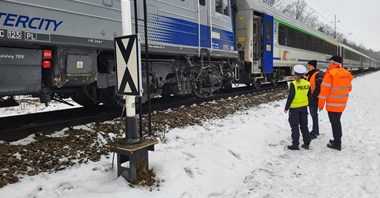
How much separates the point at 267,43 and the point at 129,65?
10.7 meters

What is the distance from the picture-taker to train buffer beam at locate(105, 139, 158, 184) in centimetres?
355

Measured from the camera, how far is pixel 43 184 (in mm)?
3391

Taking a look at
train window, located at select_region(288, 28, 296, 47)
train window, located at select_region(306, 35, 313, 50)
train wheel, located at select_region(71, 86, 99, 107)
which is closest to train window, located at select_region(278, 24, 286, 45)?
train window, located at select_region(288, 28, 296, 47)

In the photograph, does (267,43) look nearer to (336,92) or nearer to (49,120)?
(336,92)

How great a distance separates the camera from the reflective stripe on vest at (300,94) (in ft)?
18.7

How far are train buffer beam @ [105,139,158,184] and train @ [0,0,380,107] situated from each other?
Answer: 3.29ft

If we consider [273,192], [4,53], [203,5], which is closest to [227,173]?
[273,192]

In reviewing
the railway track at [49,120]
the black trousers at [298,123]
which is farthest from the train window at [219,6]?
the black trousers at [298,123]

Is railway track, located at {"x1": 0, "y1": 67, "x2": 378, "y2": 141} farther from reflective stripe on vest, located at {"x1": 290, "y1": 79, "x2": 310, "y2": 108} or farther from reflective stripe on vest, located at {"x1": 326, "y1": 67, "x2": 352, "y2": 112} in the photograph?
reflective stripe on vest, located at {"x1": 326, "y1": 67, "x2": 352, "y2": 112}

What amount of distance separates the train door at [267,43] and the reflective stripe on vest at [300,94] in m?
7.63

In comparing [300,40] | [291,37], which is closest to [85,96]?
[291,37]

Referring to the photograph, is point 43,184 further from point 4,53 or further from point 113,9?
point 113,9

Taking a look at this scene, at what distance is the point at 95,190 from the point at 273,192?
200cm

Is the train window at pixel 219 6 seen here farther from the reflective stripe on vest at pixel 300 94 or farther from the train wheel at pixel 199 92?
the reflective stripe on vest at pixel 300 94
